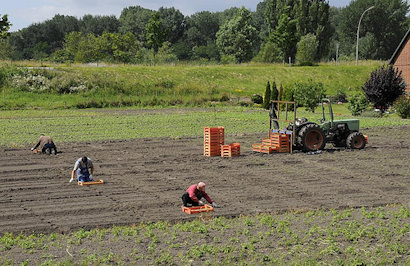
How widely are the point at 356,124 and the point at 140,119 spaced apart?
56.8 feet

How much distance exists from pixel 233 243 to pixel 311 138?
1280 centimetres

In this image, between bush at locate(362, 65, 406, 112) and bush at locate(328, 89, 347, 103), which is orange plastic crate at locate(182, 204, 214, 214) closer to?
bush at locate(362, 65, 406, 112)

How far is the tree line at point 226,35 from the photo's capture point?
267ft

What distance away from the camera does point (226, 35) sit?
91.6 meters

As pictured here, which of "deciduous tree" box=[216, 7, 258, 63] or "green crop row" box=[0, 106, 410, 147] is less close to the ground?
"deciduous tree" box=[216, 7, 258, 63]

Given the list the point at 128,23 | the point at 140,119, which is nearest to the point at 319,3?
the point at 128,23

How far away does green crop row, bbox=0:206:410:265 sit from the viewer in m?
10.3

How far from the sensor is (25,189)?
1622 cm

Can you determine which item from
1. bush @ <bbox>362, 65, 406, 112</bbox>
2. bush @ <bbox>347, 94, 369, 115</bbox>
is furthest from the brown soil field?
bush @ <bbox>347, 94, 369, 115</bbox>

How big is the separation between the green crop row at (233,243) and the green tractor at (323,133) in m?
9.87

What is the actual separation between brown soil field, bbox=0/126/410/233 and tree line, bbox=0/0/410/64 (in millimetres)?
Result: 42411

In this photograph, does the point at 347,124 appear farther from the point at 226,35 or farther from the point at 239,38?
the point at 226,35

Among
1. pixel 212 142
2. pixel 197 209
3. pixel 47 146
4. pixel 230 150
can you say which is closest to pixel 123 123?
pixel 47 146

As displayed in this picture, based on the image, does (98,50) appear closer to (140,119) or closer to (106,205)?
(140,119)
